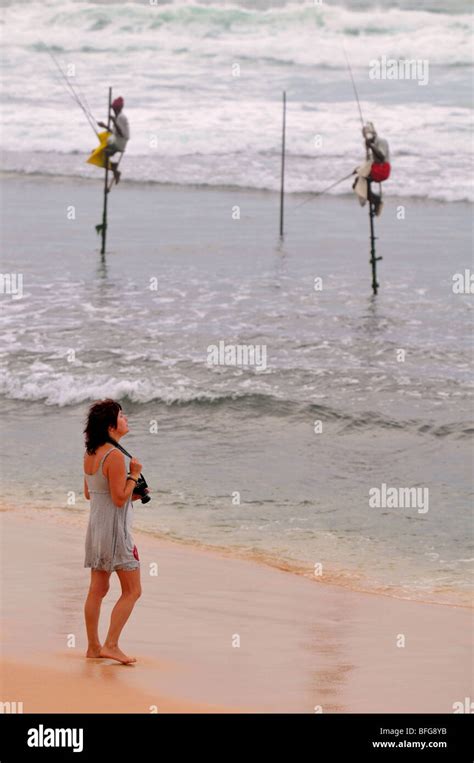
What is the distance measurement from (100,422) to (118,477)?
29 cm

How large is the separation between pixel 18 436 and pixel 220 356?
334cm

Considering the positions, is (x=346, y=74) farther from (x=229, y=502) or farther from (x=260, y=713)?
(x=260, y=713)

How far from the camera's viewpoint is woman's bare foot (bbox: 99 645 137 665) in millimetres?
6805

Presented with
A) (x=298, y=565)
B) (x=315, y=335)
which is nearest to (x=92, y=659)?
(x=298, y=565)

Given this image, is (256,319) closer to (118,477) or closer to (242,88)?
(118,477)

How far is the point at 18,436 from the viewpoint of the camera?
1263cm

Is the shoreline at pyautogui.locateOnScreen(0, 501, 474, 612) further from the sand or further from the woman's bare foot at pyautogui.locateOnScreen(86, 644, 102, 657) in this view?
the woman's bare foot at pyautogui.locateOnScreen(86, 644, 102, 657)

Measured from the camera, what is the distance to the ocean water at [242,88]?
30.4 meters

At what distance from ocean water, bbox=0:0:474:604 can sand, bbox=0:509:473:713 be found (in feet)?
2.20

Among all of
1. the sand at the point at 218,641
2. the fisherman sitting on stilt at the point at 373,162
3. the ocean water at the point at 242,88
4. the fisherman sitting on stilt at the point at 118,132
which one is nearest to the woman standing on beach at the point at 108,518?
the sand at the point at 218,641

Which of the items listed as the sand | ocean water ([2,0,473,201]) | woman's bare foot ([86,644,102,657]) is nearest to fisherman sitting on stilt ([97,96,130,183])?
ocean water ([2,0,473,201])

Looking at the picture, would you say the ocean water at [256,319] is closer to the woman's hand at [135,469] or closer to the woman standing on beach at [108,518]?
the woman standing on beach at [108,518]

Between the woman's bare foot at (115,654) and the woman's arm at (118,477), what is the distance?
2.41 feet

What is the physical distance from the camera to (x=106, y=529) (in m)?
6.79
